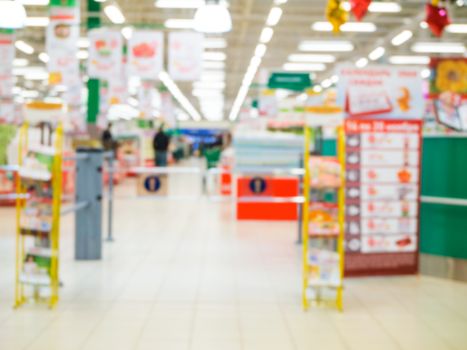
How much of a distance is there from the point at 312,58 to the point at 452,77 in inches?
689

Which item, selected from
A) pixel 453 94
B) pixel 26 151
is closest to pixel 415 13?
pixel 453 94

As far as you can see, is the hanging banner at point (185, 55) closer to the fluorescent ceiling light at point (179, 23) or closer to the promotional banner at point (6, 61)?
the promotional banner at point (6, 61)

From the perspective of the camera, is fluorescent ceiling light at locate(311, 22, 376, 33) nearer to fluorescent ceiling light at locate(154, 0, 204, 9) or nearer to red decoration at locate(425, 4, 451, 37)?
fluorescent ceiling light at locate(154, 0, 204, 9)

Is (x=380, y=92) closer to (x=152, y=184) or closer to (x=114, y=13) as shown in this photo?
(x=152, y=184)

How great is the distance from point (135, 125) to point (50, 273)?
1176 inches

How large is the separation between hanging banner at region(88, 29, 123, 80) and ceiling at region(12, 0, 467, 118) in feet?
1.97

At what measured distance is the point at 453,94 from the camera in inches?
291

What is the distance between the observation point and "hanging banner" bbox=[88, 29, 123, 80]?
12880 mm

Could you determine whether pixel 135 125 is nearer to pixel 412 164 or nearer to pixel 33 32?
pixel 33 32

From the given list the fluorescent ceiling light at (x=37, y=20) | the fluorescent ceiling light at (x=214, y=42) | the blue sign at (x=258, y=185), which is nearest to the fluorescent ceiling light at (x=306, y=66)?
the fluorescent ceiling light at (x=214, y=42)

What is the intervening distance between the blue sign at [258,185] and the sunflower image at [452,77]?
8.98 feet

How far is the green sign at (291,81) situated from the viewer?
1389 centimetres

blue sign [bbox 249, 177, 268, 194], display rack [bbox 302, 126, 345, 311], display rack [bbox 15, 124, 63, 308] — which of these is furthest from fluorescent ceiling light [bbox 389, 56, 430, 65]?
display rack [bbox 15, 124, 63, 308]

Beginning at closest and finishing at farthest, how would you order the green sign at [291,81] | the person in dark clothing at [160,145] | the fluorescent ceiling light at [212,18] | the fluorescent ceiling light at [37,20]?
the fluorescent ceiling light at [212,18]
the green sign at [291,81]
the fluorescent ceiling light at [37,20]
the person in dark clothing at [160,145]
